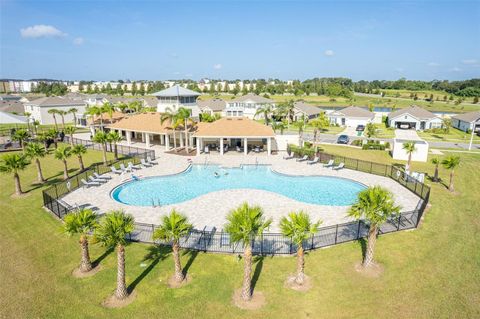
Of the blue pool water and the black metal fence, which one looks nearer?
the black metal fence

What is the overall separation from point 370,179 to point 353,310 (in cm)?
1939

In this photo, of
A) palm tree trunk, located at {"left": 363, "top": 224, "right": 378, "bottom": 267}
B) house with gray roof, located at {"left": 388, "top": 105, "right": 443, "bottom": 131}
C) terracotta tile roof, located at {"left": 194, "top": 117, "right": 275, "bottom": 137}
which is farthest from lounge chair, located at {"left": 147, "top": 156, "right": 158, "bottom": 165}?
house with gray roof, located at {"left": 388, "top": 105, "right": 443, "bottom": 131}

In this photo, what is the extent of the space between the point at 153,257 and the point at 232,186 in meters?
13.3

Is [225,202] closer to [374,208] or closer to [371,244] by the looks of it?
[371,244]

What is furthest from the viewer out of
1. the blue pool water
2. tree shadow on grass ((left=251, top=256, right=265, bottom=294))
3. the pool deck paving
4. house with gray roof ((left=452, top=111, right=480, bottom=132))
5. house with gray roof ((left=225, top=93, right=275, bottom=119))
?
house with gray roof ((left=225, top=93, right=275, bottom=119))

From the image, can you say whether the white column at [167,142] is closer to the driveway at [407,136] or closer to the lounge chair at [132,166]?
the lounge chair at [132,166]

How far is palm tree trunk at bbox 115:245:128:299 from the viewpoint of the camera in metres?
12.6

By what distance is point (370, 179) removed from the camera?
29281mm

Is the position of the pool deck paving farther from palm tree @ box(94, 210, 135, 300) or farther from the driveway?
the driveway

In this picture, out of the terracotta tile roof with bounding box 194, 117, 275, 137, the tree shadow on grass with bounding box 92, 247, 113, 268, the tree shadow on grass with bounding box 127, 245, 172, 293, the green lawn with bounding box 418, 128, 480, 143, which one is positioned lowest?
the tree shadow on grass with bounding box 92, 247, 113, 268

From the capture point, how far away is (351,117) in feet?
219

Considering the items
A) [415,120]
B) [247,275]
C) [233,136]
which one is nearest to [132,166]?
[233,136]

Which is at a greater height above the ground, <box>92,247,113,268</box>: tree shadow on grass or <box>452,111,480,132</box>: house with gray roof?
<box>452,111,480,132</box>: house with gray roof

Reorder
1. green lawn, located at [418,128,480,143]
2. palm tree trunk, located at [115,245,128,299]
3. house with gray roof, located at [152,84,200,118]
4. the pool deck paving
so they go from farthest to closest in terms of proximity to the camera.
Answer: green lawn, located at [418,128,480,143]
house with gray roof, located at [152,84,200,118]
the pool deck paving
palm tree trunk, located at [115,245,128,299]
